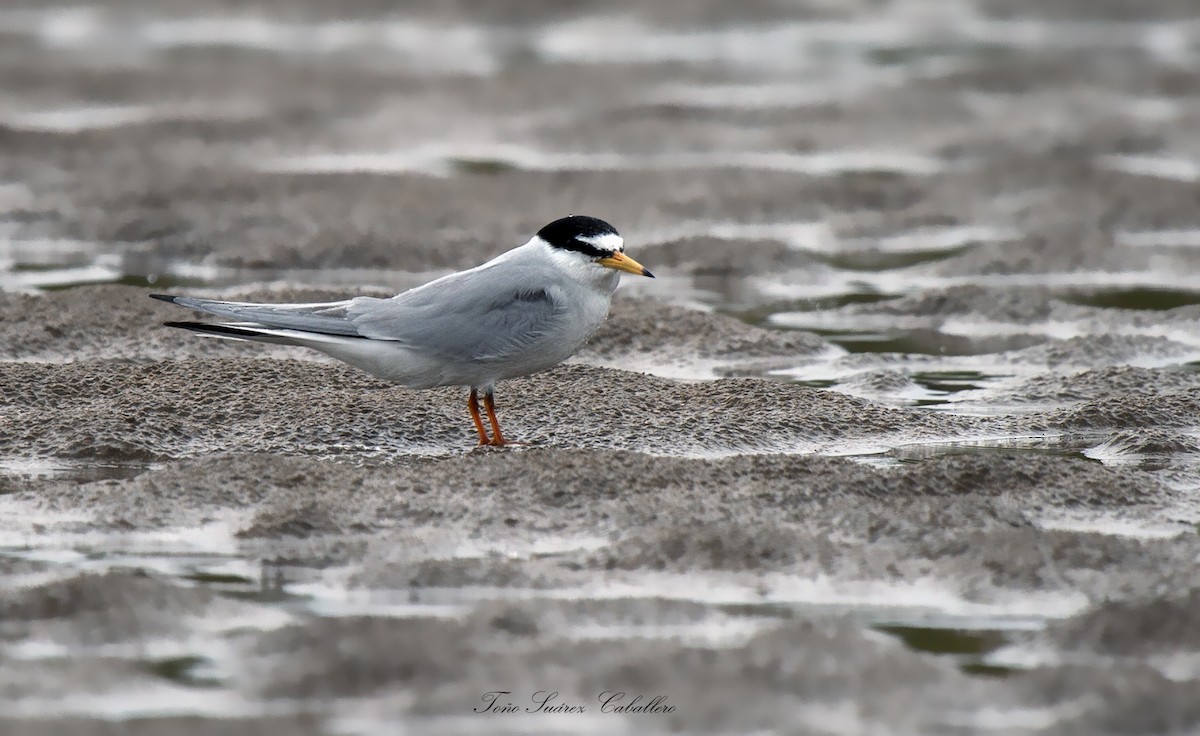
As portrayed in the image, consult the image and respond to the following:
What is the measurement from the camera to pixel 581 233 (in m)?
6.77

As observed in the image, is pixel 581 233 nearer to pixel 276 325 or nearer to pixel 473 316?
pixel 473 316

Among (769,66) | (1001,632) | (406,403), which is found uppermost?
(769,66)

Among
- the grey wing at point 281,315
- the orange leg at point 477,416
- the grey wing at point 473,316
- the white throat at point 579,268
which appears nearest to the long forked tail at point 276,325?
the grey wing at point 281,315

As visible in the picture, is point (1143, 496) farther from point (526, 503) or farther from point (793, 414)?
point (526, 503)

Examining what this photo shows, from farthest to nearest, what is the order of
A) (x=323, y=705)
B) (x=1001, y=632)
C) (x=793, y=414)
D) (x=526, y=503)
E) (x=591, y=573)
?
(x=793, y=414)
(x=526, y=503)
(x=591, y=573)
(x=1001, y=632)
(x=323, y=705)

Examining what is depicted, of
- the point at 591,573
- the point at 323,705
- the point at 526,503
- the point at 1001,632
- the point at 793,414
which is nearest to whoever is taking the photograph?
the point at 323,705

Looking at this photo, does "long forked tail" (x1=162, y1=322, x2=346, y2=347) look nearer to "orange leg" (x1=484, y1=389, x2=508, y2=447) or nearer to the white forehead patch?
"orange leg" (x1=484, y1=389, x2=508, y2=447)

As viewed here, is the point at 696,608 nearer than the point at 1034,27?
Yes

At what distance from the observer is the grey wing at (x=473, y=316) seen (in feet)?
21.4

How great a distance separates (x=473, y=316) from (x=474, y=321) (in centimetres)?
4

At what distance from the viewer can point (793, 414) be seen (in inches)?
274

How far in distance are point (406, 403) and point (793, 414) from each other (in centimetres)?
170

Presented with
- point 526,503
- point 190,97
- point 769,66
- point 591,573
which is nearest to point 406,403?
point 526,503

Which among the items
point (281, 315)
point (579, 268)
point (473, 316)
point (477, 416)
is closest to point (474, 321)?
point (473, 316)
